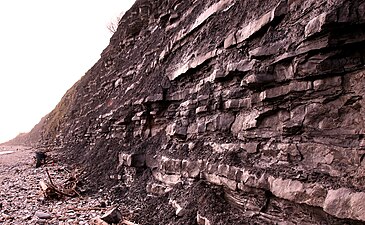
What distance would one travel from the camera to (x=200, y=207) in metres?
6.37

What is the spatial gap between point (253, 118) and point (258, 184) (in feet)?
3.56

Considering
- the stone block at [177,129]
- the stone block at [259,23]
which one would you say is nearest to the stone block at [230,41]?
the stone block at [259,23]

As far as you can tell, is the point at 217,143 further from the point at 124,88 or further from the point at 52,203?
the point at 124,88

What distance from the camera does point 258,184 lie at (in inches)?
197

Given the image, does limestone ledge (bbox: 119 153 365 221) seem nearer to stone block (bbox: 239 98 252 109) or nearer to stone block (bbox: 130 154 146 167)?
stone block (bbox: 130 154 146 167)

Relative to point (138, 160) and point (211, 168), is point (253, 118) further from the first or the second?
point (138, 160)

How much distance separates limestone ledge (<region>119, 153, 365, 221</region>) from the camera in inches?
143

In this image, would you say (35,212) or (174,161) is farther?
(35,212)

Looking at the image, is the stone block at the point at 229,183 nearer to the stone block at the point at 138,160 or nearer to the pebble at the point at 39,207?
the pebble at the point at 39,207

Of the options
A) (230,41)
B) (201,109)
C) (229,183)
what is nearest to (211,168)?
(229,183)

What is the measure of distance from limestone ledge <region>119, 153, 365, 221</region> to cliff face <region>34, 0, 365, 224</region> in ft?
0.05

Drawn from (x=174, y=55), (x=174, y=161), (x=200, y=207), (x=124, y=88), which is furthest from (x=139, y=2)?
(x=200, y=207)

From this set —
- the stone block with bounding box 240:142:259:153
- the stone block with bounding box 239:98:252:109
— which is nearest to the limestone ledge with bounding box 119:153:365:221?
the stone block with bounding box 240:142:259:153

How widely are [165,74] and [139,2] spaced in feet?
29.4
